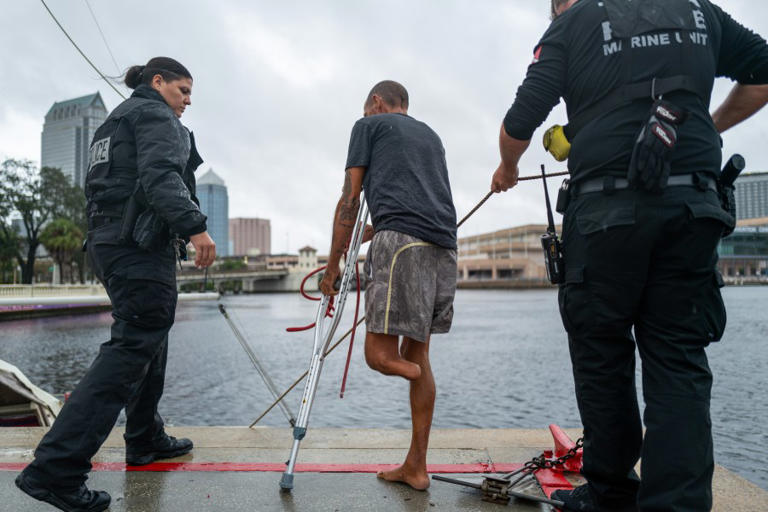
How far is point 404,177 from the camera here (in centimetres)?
283

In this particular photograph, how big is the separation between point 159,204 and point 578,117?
188cm

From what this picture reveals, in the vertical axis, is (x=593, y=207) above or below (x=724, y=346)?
above

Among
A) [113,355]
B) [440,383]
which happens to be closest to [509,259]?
[440,383]

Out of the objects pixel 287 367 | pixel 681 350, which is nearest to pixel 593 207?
pixel 681 350

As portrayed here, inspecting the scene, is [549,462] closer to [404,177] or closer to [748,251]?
[404,177]

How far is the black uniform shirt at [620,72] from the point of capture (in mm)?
1942

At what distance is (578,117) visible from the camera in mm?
2127

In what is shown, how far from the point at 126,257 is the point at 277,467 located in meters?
1.34

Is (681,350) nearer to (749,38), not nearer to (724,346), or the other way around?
(749,38)

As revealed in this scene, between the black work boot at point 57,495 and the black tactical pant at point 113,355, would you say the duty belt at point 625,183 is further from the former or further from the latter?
the black work boot at point 57,495

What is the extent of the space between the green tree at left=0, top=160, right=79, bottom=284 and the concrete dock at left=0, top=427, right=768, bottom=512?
55620mm

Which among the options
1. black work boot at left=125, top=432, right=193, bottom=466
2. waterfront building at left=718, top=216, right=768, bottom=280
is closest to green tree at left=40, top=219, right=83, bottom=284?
black work boot at left=125, top=432, right=193, bottom=466

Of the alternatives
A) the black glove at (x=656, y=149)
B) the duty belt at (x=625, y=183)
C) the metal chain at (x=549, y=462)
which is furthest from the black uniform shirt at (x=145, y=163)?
the metal chain at (x=549, y=462)

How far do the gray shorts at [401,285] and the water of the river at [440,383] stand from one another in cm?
527
